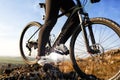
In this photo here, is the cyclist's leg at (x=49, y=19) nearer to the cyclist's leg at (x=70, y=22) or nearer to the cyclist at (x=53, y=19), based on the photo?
the cyclist at (x=53, y=19)

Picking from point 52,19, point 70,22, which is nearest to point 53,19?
point 52,19

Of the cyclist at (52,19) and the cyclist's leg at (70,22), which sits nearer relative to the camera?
the cyclist at (52,19)

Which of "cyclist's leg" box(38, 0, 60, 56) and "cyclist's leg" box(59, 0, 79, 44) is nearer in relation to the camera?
"cyclist's leg" box(38, 0, 60, 56)

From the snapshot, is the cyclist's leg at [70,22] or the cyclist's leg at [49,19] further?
the cyclist's leg at [70,22]

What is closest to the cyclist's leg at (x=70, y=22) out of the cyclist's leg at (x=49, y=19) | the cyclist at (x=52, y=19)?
the cyclist at (x=52, y=19)

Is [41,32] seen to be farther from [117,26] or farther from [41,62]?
[117,26]

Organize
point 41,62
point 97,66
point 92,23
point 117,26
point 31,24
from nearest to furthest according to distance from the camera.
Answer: point 117,26, point 92,23, point 97,66, point 41,62, point 31,24

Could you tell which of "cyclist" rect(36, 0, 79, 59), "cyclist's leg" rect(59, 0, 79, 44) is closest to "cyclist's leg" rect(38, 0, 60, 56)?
"cyclist" rect(36, 0, 79, 59)

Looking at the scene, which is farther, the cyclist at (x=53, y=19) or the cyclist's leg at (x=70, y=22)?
the cyclist's leg at (x=70, y=22)

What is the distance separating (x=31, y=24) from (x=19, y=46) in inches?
51.5

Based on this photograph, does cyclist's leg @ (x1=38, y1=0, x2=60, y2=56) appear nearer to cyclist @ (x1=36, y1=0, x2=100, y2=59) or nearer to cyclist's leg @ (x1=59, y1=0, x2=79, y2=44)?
cyclist @ (x1=36, y1=0, x2=100, y2=59)

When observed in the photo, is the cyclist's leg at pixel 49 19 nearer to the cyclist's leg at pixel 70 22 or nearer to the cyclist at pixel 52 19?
the cyclist at pixel 52 19

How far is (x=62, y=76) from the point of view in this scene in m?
6.86

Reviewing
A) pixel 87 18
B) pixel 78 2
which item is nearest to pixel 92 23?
pixel 87 18
